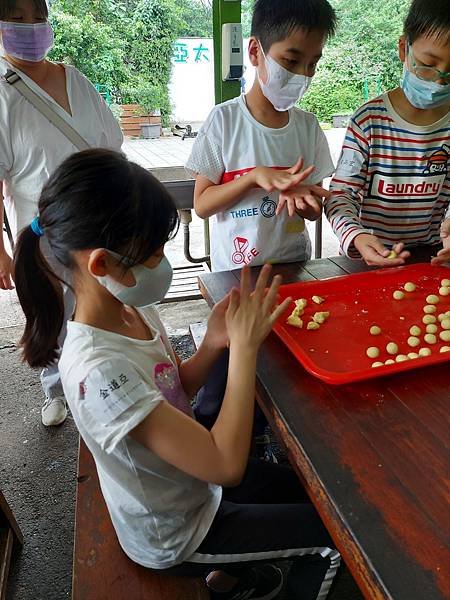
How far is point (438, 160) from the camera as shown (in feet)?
5.29

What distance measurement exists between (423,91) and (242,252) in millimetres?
764

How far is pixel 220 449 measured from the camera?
0.85m

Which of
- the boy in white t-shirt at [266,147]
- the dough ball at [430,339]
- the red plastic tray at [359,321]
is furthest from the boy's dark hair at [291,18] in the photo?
the dough ball at [430,339]

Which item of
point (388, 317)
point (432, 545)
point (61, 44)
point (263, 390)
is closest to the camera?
point (432, 545)

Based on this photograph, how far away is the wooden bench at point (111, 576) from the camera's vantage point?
3.07 feet

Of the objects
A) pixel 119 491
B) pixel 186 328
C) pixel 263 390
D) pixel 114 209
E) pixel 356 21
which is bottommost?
pixel 186 328

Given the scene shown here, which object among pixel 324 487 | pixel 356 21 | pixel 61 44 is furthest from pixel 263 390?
pixel 356 21

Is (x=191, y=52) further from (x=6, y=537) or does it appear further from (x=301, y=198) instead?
(x=6, y=537)

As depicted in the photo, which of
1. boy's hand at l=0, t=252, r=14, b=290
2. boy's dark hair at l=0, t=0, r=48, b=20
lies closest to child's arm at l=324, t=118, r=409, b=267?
boy's dark hair at l=0, t=0, r=48, b=20

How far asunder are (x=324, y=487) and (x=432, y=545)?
166 millimetres

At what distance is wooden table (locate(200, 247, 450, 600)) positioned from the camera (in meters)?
0.62

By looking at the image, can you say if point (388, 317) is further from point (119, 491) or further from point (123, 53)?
point (123, 53)

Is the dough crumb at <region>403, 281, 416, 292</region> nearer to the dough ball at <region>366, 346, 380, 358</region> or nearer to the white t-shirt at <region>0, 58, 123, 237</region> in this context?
the dough ball at <region>366, 346, 380, 358</region>

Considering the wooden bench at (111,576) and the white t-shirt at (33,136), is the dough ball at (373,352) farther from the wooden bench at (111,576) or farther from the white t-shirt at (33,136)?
the white t-shirt at (33,136)
